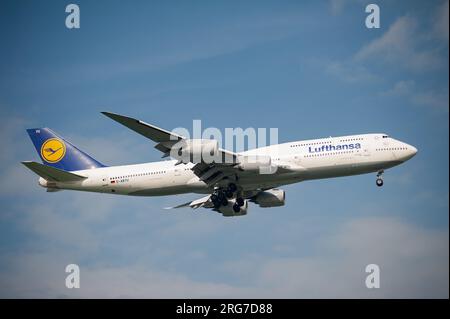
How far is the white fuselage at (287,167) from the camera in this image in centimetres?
5378

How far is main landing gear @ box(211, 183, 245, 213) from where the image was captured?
185ft

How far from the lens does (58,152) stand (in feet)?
201

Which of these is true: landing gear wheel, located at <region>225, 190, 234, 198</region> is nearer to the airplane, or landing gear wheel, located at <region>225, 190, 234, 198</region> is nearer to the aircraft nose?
the airplane

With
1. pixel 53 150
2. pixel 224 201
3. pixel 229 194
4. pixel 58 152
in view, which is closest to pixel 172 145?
pixel 229 194

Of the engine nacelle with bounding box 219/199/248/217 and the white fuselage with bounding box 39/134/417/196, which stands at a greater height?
the white fuselage with bounding box 39/134/417/196

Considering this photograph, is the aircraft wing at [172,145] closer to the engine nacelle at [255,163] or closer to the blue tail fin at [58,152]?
the engine nacelle at [255,163]

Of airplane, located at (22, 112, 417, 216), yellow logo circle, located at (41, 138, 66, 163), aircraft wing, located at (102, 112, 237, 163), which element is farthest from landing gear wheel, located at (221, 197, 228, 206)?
yellow logo circle, located at (41, 138, 66, 163)

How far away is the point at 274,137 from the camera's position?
56.9 m

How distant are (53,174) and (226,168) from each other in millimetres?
13742

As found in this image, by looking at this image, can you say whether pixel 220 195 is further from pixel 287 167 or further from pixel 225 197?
pixel 287 167
